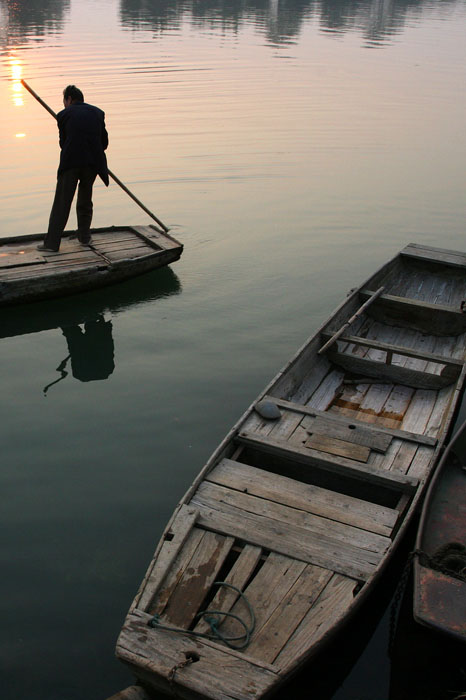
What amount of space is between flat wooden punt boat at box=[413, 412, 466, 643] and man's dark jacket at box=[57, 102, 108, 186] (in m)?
7.17

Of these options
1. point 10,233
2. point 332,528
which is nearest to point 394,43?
point 10,233

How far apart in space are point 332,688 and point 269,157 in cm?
1586

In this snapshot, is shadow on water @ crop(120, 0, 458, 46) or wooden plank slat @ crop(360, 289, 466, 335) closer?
wooden plank slat @ crop(360, 289, 466, 335)

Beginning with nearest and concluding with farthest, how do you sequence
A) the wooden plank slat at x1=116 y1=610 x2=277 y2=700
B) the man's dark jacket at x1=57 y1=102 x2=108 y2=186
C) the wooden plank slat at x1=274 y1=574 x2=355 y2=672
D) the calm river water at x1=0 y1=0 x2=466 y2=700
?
the wooden plank slat at x1=116 y1=610 x2=277 y2=700 < the wooden plank slat at x1=274 y1=574 x2=355 y2=672 < the calm river water at x1=0 y1=0 x2=466 y2=700 < the man's dark jacket at x1=57 y1=102 x2=108 y2=186

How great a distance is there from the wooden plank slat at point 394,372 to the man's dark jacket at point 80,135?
200 inches

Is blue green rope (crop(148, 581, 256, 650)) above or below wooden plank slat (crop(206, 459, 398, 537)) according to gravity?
below

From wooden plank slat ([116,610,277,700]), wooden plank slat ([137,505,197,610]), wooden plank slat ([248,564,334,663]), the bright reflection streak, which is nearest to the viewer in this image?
wooden plank slat ([116,610,277,700])

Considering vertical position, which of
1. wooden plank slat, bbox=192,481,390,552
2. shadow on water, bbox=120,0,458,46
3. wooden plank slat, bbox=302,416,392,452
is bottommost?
wooden plank slat, bbox=192,481,390,552

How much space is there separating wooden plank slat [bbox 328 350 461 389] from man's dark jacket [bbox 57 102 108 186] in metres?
5.08

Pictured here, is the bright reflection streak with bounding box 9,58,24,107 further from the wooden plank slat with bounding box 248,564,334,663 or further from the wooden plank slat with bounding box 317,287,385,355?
the wooden plank slat with bounding box 248,564,334,663

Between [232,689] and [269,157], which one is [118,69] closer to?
[269,157]

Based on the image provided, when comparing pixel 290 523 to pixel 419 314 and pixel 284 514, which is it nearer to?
pixel 284 514

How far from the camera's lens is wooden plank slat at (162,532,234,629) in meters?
4.84

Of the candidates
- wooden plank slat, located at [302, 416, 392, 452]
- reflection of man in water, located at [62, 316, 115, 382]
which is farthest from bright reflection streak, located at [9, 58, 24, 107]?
wooden plank slat, located at [302, 416, 392, 452]
